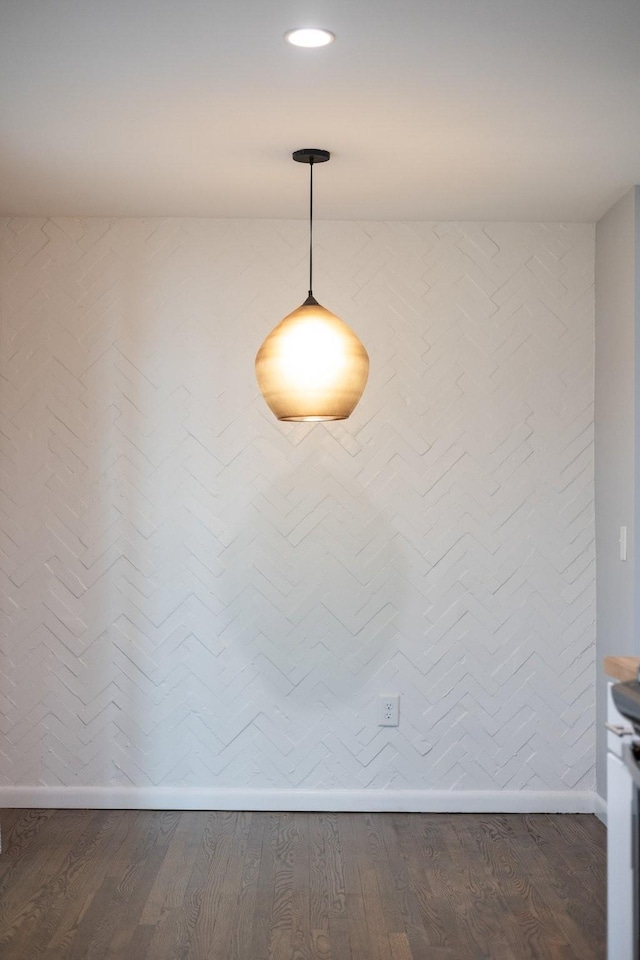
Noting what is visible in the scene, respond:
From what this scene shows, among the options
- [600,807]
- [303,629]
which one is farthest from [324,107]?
[600,807]

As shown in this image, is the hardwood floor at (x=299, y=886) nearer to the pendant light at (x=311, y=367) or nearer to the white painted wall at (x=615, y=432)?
the white painted wall at (x=615, y=432)

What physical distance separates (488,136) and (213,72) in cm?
93

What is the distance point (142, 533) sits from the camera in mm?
4105

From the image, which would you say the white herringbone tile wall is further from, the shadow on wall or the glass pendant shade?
the glass pendant shade

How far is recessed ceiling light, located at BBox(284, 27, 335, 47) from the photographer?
2346mm

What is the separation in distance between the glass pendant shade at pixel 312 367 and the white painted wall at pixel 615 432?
3.73 feet

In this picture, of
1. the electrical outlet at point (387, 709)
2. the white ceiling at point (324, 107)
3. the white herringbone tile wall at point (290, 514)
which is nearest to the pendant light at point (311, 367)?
the white ceiling at point (324, 107)

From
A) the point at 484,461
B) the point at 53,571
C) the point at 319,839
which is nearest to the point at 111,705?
the point at 53,571

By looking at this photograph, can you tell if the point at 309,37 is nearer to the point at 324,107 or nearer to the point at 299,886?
Result: the point at 324,107

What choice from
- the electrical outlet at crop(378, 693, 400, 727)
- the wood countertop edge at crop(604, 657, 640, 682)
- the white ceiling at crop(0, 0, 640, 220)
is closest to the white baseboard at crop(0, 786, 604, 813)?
the electrical outlet at crop(378, 693, 400, 727)

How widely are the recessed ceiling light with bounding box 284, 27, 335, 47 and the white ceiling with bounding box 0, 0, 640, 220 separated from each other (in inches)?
1.0

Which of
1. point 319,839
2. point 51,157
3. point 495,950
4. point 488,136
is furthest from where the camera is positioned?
point 319,839

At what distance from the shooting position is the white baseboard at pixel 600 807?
3.91 m

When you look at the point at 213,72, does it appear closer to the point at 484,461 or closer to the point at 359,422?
the point at 359,422
